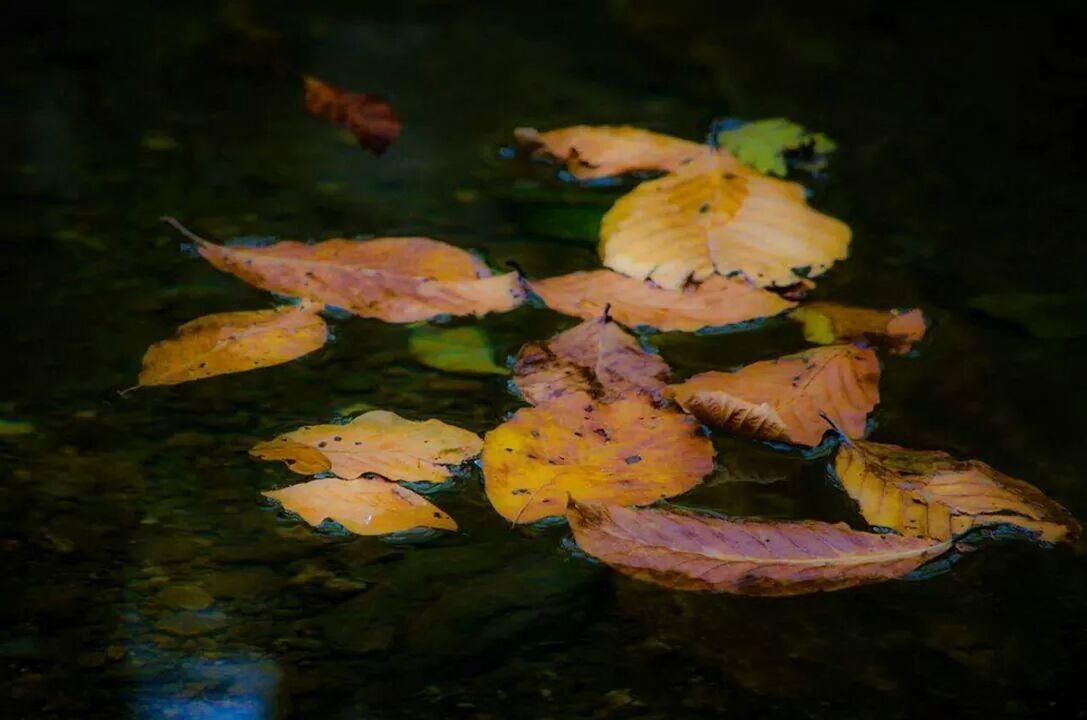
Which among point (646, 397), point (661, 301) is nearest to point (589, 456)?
point (646, 397)

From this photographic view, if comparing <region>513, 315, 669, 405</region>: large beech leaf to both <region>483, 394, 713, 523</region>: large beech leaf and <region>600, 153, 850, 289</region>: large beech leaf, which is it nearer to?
<region>483, 394, 713, 523</region>: large beech leaf

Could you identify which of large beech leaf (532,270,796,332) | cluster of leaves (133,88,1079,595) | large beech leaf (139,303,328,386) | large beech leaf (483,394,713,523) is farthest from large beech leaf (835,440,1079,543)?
large beech leaf (139,303,328,386)

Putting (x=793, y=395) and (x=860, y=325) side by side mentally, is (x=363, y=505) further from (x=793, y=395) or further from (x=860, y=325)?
(x=860, y=325)

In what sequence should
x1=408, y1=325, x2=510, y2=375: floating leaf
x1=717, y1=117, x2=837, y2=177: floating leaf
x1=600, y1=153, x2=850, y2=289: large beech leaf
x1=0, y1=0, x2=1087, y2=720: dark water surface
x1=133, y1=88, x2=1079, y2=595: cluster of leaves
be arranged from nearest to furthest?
x1=0, y1=0, x2=1087, y2=720: dark water surface < x1=133, y1=88, x2=1079, y2=595: cluster of leaves < x1=408, y1=325, x2=510, y2=375: floating leaf < x1=600, y1=153, x2=850, y2=289: large beech leaf < x1=717, y1=117, x2=837, y2=177: floating leaf

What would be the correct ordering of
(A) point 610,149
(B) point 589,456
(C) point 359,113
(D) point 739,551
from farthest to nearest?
1. (C) point 359,113
2. (A) point 610,149
3. (B) point 589,456
4. (D) point 739,551

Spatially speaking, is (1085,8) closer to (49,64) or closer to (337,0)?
(337,0)

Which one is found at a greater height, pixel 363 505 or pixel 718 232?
pixel 718 232

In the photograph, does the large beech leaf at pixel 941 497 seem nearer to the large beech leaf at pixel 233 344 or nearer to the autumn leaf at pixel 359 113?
the large beech leaf at pixel 233 344
